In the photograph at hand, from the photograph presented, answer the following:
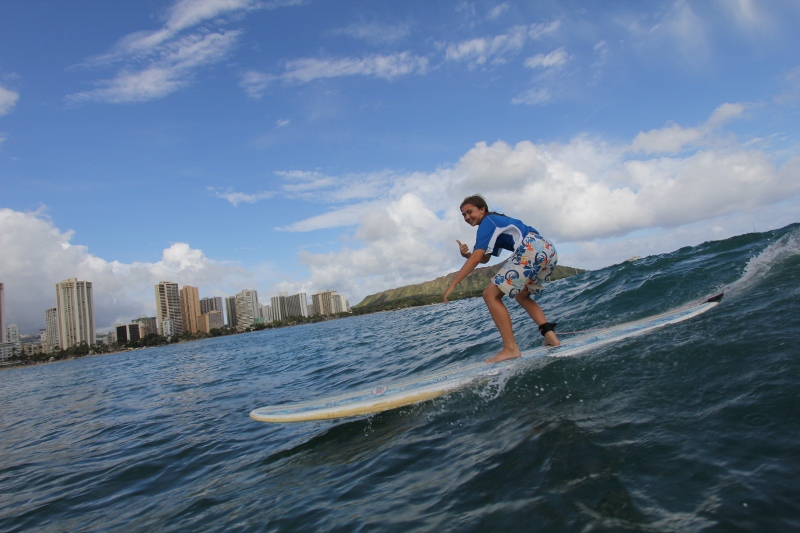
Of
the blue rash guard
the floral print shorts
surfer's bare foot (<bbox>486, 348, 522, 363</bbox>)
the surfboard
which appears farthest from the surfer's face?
the surfboard

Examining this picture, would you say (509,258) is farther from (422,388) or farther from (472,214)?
(422,388)

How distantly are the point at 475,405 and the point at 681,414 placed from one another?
276 cm

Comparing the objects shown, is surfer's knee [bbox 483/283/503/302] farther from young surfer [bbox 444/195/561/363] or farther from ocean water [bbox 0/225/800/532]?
ocean water [bbox 0/225/800/532]

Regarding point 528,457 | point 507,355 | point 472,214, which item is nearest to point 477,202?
point 472,214

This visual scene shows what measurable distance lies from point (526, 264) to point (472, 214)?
1219 mm

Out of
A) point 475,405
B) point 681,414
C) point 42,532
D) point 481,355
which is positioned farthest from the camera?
point 481,355

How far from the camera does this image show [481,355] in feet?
32.7

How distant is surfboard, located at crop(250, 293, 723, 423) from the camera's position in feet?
21.6

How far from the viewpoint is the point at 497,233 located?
6660mm

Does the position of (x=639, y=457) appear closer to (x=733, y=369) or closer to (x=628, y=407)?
(x=628, y=407)

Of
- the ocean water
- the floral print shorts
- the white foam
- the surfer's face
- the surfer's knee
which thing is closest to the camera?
the ocean water

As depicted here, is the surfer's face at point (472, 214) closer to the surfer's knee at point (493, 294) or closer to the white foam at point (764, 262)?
the surfer's knee at point (493, 294)

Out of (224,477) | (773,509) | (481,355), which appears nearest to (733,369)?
(773,509)

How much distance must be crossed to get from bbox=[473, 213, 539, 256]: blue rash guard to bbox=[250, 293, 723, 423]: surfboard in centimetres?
188
